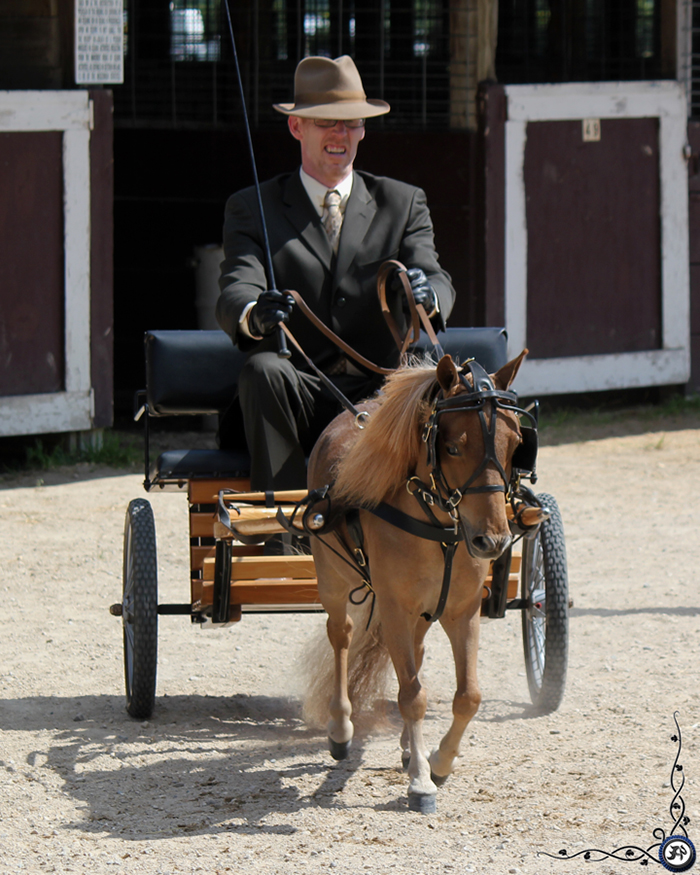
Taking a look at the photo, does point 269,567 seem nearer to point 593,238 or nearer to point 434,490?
point 434,490

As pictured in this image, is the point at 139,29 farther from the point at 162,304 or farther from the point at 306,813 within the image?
the point at 306,813

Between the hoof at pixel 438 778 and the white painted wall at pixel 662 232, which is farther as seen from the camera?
the white painted wall at pixel 662 232

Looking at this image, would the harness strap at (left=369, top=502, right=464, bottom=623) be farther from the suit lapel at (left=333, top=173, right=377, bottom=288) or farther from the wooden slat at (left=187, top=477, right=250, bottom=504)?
the suit lapel at (left=333, top=173, right=377, bottom=288)

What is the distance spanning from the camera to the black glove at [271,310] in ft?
11.8

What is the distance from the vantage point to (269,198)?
429 cm

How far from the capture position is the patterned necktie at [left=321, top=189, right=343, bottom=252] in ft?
13.9

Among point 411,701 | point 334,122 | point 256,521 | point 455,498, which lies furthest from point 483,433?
point 334,122

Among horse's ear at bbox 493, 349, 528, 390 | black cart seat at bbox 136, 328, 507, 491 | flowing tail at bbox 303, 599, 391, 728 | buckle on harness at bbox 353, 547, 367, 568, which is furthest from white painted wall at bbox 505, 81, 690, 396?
horse's ear at bbox 493, 349, 528, 390

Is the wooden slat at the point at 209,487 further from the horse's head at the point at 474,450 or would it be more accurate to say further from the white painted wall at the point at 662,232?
the white painted wall at the point at 662,232

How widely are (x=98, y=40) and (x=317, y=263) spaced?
13.9 ft

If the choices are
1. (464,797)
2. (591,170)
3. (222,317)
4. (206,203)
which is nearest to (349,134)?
(222,317)

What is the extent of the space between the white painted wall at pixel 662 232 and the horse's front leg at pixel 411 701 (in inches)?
225

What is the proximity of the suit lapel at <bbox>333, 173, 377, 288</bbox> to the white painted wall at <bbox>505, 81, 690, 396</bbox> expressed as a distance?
4.55 metres

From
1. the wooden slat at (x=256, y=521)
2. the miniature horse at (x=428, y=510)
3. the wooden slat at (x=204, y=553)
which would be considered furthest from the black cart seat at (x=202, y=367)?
the miniature horse at (x=428, y=510)
